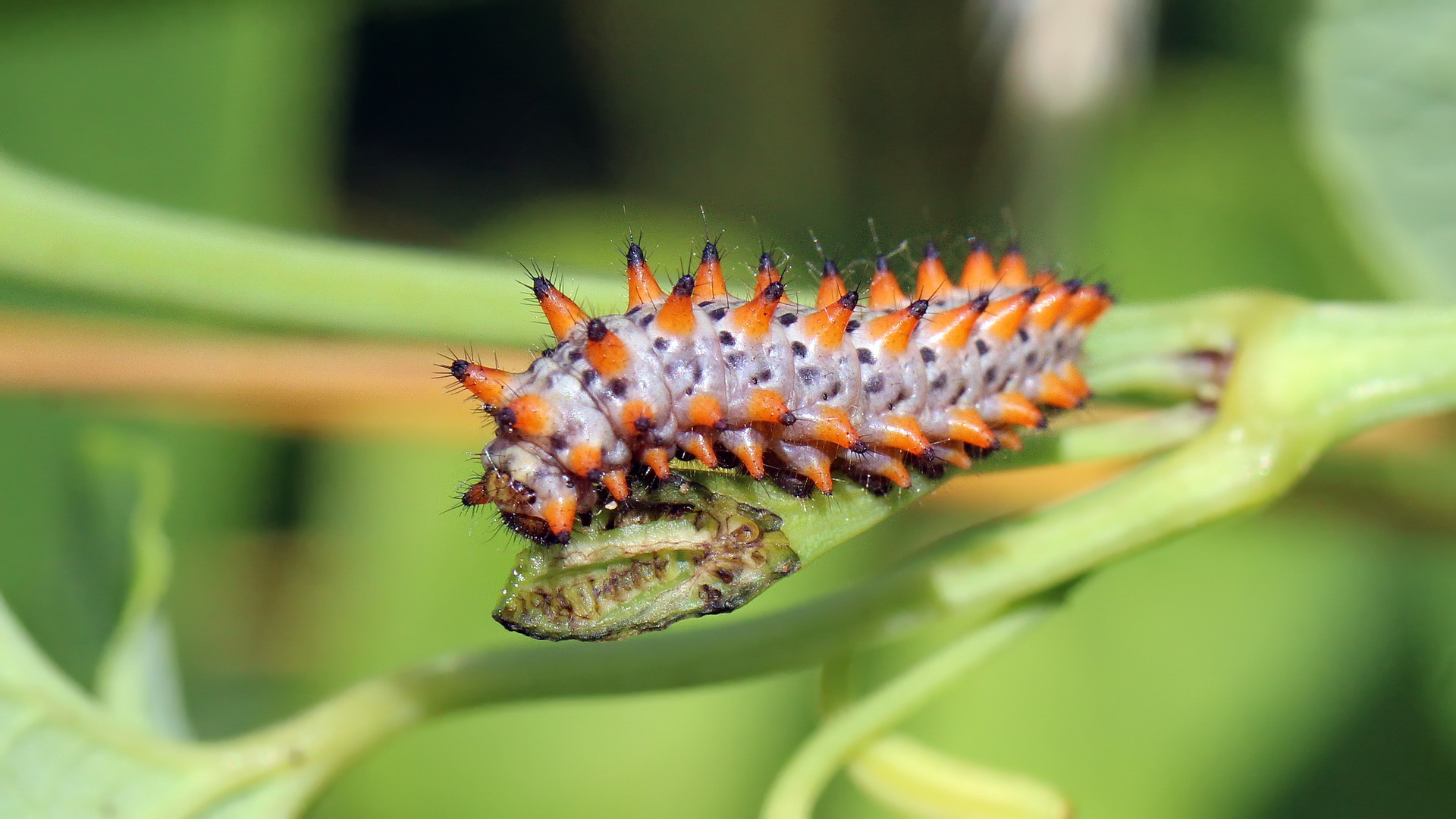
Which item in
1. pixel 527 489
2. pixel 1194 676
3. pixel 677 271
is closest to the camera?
pixel 527 489

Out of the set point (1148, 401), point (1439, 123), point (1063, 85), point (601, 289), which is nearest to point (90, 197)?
point (601, 289)

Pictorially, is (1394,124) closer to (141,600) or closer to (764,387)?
(764,387)

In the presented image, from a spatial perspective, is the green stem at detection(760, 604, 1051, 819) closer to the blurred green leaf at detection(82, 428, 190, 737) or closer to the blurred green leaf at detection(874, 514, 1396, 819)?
the blurred green leaf at detection(82, 428, 190, 737)

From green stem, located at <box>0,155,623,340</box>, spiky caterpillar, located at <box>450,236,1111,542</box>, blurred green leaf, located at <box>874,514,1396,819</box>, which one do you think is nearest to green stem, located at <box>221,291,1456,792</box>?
spiky caterpillar, located at <box>450,236,1111,542</box>

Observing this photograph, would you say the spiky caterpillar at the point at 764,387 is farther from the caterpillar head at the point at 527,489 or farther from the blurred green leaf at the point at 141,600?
the blurred green leaf at the point at 141,600

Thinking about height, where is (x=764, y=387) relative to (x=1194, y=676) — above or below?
above

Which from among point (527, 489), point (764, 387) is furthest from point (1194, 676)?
point (527, 489)

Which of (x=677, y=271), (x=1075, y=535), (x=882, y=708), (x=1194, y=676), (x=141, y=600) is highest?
(x=677, y=271)

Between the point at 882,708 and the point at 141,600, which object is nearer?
the point at 882,708
